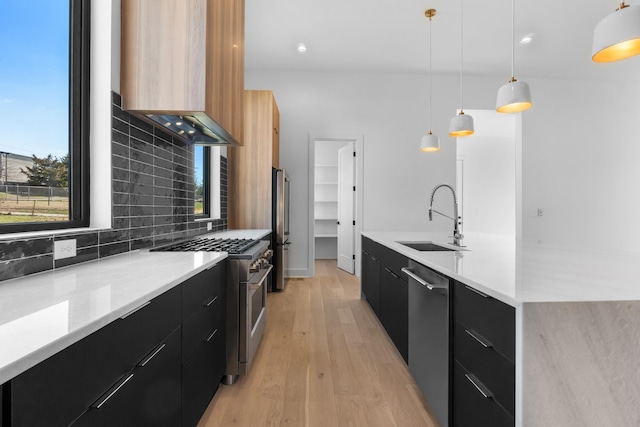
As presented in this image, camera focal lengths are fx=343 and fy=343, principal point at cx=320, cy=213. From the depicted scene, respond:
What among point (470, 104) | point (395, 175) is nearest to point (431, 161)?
point (395, 175)

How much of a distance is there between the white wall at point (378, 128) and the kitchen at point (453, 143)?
15mm

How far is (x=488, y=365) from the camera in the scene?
1.18 meters

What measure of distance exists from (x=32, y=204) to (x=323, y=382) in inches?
69.0

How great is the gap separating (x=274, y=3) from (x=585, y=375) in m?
3.72

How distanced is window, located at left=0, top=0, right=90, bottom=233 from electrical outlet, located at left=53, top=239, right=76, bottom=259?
0.11 meters

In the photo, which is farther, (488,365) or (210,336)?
(210,336)

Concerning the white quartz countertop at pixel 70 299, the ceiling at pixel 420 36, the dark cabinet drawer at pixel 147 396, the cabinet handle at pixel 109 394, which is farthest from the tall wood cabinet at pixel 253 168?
the cabinet handle at pixel 109 394

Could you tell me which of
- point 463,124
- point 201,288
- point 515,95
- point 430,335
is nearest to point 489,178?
point 463,124

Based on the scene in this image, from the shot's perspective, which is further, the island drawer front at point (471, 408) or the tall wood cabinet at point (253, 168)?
the tall wood cabinet at point (253, 168)

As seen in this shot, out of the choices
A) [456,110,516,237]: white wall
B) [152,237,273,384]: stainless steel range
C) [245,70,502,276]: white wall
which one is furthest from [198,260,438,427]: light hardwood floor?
[456,110,516,237]: white wall

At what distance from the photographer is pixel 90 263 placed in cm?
158

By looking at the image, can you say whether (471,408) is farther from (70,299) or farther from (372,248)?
(372,248)

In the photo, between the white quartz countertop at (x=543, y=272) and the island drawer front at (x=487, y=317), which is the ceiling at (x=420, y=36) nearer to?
the white quartz countertop at (x=543, y=272)

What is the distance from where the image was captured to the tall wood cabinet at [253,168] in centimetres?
426
